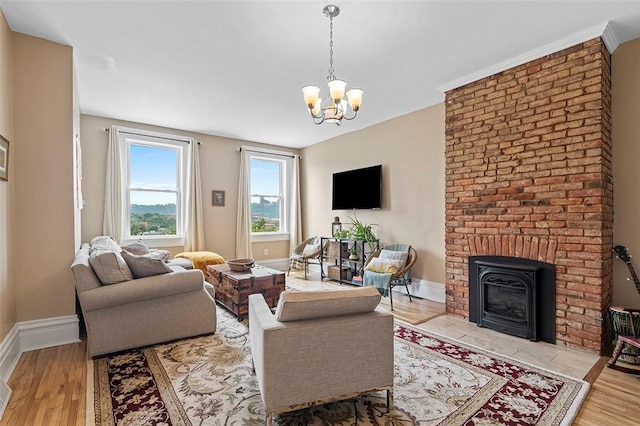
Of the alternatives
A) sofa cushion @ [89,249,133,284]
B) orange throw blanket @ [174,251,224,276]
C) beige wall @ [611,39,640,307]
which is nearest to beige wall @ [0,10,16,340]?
sofa cushion @ [89,249,133,284]

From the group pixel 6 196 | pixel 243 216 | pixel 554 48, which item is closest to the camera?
pixel 6 196

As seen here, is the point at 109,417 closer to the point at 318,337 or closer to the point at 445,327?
the point at 318,337

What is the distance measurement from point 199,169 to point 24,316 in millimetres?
3607

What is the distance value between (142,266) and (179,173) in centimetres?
348

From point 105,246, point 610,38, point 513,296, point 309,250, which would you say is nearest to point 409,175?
point 513,296

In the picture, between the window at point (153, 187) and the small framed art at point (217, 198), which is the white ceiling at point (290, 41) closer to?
the window at point (153, 187)

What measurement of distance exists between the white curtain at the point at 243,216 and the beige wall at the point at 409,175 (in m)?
1.81

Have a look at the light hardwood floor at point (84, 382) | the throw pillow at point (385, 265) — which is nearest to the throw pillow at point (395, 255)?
the throw pillow at point (385, 265)

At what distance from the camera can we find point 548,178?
3.12 m

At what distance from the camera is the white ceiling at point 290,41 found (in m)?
2.50

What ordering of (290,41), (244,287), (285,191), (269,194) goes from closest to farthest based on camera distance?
(290,41) < (244,287) < (269,194) < (285,191)

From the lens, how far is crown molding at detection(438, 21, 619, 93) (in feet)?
9.15

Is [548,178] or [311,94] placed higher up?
[311,94]

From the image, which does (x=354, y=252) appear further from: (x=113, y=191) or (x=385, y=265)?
(x=113, y=191)
